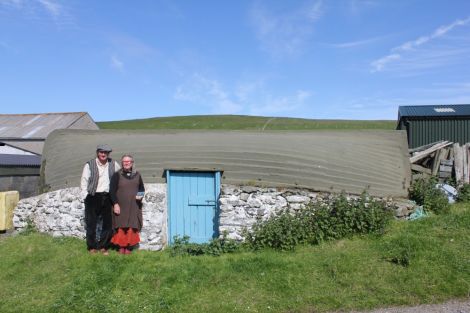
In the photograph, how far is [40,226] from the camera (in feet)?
33.7

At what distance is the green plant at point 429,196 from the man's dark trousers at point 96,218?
692 cm

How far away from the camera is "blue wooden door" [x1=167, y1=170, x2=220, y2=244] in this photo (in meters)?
9.47

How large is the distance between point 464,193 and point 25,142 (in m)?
23.1

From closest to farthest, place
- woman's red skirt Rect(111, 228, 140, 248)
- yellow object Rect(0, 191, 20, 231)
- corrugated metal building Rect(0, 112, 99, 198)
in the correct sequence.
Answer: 1. woman's red skirt Rect(111, 228, 140, 248)
2. yellow object Rect(0, 191, 20, 231)
3. corrugated metal building Rect(0, 112, 99, 198)

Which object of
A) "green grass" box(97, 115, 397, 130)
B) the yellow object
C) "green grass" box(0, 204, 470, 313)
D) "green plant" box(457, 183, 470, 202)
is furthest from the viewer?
"green grass" box(97, 115, 397, 130)

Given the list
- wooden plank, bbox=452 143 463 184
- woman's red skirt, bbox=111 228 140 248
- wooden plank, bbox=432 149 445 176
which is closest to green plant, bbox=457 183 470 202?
wooden plank, bbox=452 143 463 184

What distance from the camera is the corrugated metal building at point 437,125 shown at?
1770cm

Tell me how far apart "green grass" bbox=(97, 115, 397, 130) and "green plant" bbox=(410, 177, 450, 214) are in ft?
140

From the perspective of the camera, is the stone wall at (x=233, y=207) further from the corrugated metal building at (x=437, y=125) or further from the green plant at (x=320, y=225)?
the corrugated metal building at (x=437, y=125)

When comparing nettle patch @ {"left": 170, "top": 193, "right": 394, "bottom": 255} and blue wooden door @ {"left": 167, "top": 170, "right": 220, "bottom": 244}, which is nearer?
nettle patch @ {"left": 170, "top": 193, "right": 394, "bottom": 255}

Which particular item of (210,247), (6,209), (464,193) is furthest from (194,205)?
(464,193)

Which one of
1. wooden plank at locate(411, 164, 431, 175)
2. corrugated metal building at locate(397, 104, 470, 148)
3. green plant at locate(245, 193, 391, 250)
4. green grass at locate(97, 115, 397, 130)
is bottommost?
green plant at locate(245, 193, 391, 250)

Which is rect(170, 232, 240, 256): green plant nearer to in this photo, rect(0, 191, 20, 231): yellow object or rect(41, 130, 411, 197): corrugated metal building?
rect(41, 130, 411, 197): corrugated metal building

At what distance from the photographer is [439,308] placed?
5.87 metres
